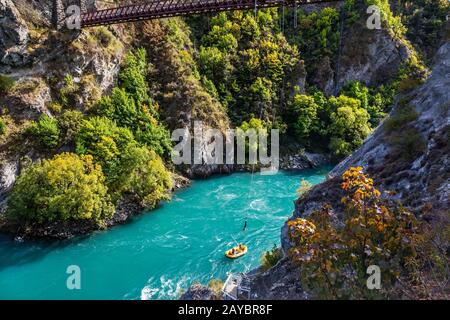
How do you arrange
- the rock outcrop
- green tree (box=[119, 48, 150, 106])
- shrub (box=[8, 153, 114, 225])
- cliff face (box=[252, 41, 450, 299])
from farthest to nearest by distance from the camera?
1. green tree (box=[119, 48, 150, 106])
2. shrub (box=[8, 153, 114, 225])
3. the rock outcrop
4. cliff face (box=[252, 41, 450, 299])

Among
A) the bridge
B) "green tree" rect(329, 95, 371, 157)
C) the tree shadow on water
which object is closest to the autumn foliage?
the bridge

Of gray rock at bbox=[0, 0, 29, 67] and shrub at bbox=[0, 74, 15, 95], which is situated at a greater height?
gray rock at bbox=[0, 0, 29, 67]

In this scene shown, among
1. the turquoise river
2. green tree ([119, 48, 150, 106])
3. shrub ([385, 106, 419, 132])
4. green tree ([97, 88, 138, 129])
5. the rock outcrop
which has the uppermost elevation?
green tree ([119, 48, 150, 106])

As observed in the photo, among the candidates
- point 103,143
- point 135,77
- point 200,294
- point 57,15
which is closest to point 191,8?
point 103,143

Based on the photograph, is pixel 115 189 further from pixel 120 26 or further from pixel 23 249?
pixel 120 26

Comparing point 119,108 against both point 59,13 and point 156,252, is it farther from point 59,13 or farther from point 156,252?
point 156,252

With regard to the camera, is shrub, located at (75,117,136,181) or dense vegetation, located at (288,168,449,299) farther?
shrub, located at (75,117,136,181)

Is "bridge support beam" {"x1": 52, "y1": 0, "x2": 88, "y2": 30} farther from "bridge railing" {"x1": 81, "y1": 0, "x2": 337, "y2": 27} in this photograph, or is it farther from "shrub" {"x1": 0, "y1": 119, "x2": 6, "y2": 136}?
"shrub" {"x1": 0, "y1": 119, "x2": 6, "y2": 136}

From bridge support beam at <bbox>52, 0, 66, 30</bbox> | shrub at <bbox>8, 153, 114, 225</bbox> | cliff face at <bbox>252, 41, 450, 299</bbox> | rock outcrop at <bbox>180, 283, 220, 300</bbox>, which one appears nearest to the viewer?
cliff face at <bbox>252, 41, 450, 299</bbox>
